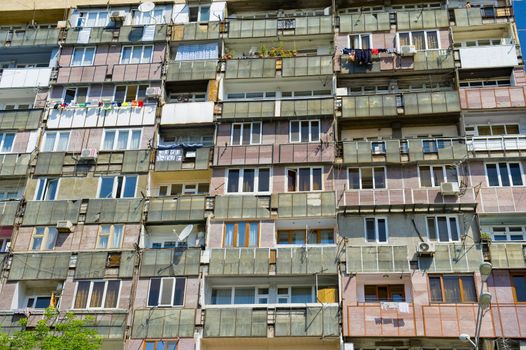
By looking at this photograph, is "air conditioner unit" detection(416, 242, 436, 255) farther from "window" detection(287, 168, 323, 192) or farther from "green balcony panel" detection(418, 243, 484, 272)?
"window" detection(287, 168, 323, 192)

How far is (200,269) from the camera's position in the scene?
104 ft

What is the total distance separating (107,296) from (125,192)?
19.2ft

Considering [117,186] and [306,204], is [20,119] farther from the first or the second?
[306,204]

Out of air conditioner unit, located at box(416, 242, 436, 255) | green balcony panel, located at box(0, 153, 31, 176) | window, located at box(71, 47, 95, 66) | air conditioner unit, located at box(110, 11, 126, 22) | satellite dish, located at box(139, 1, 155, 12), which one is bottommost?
air conditioner unit, located at box(416, 242, 436, 255)

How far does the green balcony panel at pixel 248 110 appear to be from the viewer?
36031 mm

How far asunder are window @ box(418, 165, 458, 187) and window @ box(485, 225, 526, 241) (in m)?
3.12

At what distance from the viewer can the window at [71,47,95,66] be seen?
39.4 meters

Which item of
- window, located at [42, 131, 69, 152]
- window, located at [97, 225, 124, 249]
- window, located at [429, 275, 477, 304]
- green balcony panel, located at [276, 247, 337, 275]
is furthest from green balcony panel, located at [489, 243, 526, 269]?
window, located at [42, 131, 69, 152]

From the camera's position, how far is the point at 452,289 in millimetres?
29906

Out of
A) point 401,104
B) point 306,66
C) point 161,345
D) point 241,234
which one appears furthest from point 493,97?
point 161,345

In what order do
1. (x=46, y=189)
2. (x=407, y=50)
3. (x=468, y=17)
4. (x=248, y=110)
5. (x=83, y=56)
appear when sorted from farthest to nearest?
(x=83, y=56)
(x=468, y=17)
(x=407, y=50)
(x=248, y=110)
(x=46, y=189)

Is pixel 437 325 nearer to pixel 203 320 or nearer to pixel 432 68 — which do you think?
pixel 203 320

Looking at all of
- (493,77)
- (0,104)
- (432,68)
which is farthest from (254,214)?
(0,104)

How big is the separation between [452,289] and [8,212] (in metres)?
22.6
